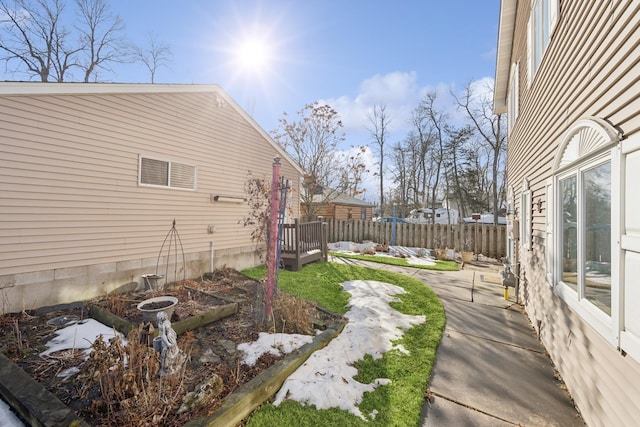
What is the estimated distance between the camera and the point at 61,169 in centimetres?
464

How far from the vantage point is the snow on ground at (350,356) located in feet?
8.80

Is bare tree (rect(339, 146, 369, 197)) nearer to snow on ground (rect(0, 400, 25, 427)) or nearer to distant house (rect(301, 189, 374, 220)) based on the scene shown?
distant house (rect(301, 189, 374, 220))

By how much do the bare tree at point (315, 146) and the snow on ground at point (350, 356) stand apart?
32.9 ft

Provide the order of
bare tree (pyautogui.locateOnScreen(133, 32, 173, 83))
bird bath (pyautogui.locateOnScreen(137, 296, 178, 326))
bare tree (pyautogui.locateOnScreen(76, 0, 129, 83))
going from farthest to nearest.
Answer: bare tree (pyautogui.locateOnScreen(133, 32, 173, 83)) < bare tree (pyautogui.locateOnScreen(76, 0, 129, 83)) < bird bath (pyautogui.locateOnScreen(137, 296, 178, 326))

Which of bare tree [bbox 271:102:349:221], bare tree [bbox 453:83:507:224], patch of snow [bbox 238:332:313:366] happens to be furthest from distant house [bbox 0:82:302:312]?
bare tree [bbox 453:83:507:224]

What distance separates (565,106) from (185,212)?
277 inches

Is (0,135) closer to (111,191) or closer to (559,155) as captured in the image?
(111,191)

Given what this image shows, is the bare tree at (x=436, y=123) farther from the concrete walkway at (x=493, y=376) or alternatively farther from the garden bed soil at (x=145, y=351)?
the garden bed soil at (x=145, y=351)

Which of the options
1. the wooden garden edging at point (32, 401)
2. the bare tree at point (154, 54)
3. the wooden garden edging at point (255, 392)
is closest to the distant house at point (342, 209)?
the bare tree at point (154, 54)

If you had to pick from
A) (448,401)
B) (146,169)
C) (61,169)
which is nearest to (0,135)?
(61,169)

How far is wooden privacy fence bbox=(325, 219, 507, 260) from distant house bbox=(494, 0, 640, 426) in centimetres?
795

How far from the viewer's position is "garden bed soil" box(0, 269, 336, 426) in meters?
2.28

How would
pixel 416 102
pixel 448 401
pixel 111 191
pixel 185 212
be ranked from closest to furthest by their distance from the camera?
pixel 448 401
pixel 111 191
pixel 185 212
pixel 416 102

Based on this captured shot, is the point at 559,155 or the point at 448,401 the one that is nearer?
the point at 448,401
